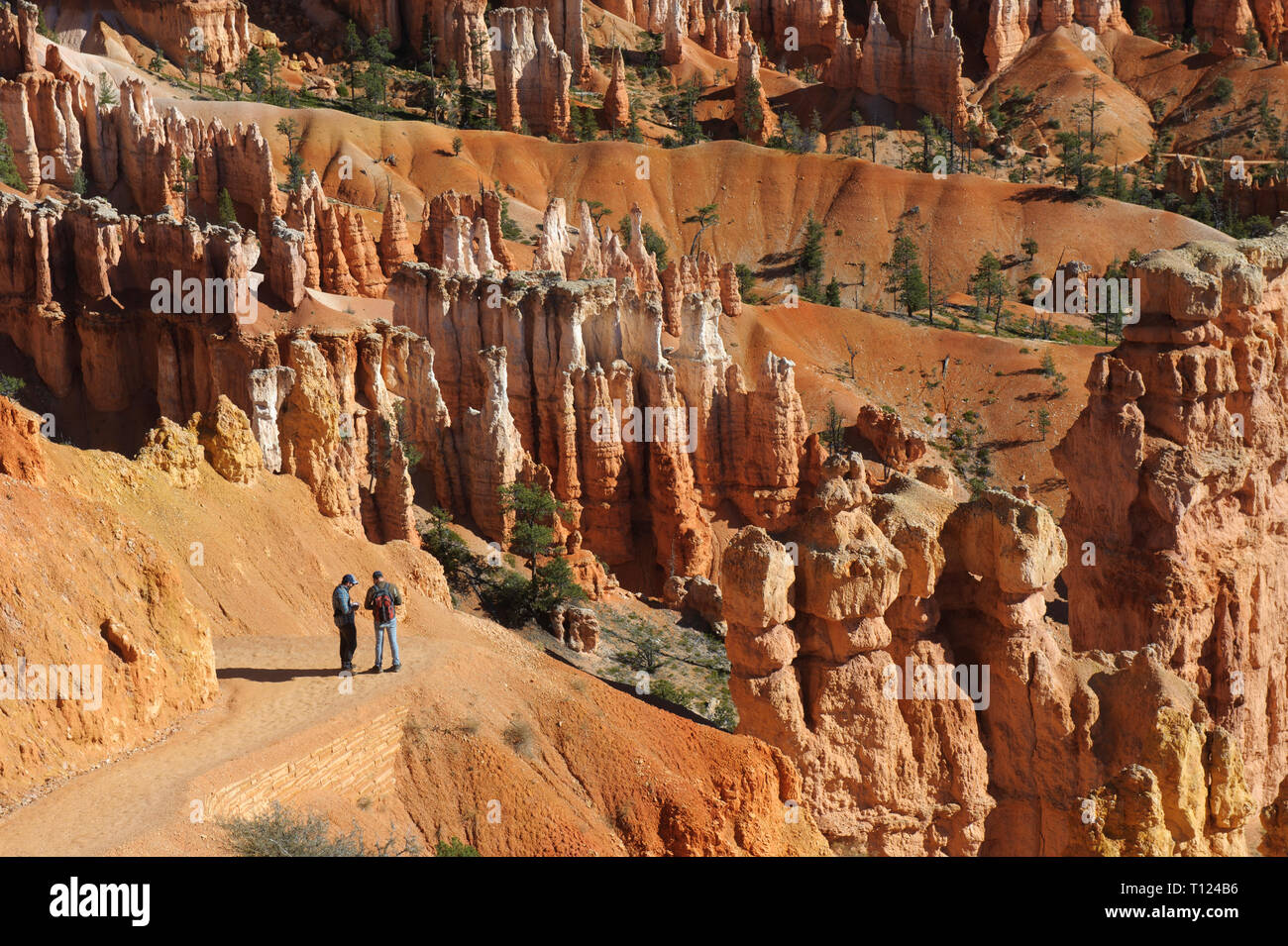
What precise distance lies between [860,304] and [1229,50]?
69509mm

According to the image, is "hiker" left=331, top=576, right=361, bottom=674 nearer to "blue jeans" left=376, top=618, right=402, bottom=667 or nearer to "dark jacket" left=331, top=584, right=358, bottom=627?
"dark jacket" left=331, top=584, right=358, bottom=627

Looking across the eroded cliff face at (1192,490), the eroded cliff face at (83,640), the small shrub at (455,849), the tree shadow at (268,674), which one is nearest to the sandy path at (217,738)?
the tree shadow at (268,674)

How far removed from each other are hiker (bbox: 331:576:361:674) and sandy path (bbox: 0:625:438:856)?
302 millimetres

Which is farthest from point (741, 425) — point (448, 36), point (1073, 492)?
point (448, 36)

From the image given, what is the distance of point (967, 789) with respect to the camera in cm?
2645

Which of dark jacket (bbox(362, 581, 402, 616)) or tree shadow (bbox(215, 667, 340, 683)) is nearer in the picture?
dark jacket (bbox(362, 581, 402, 616))

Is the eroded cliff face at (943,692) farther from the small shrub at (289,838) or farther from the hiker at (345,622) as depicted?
the small shrub at (289,838)

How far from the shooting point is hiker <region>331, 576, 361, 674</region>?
77.7ft

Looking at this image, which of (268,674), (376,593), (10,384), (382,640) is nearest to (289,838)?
(382,640)

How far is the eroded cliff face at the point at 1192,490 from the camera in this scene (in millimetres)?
35844

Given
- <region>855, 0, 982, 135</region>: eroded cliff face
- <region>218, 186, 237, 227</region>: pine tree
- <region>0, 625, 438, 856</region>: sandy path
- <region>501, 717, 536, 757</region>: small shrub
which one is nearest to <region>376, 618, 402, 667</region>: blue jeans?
<region>0, 625, 438, 856</region>: sandy path

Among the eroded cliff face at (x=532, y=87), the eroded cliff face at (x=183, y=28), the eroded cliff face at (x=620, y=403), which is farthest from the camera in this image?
the eroded cliff face at (x=532, y=87)

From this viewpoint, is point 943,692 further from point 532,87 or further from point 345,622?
point 532,87

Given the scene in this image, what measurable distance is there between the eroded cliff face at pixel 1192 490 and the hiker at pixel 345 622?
1922cm
